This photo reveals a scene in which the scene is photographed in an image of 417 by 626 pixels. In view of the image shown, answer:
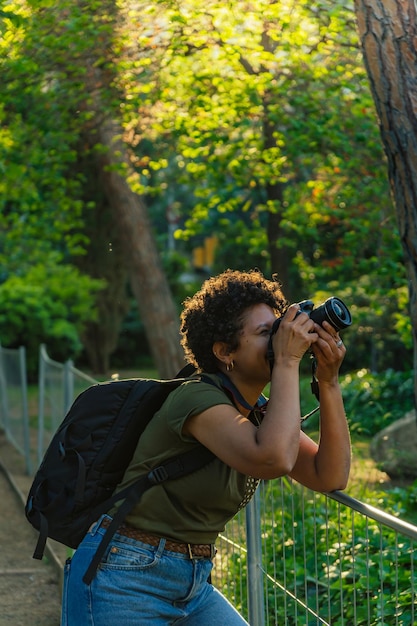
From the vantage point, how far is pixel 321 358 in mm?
2795

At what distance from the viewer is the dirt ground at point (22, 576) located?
614 centimetres

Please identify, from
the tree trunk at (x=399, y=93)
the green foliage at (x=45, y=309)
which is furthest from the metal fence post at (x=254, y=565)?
the green foliage at (x=45, y=309)

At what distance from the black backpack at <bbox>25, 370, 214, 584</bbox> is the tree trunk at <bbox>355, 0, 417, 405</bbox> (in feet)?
7.91

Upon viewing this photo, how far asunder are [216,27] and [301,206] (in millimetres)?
4080

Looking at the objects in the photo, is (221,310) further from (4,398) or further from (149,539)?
(4,398)

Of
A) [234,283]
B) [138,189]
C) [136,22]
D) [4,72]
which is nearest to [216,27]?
[136,22]

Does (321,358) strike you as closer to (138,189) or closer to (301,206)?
(138,189)

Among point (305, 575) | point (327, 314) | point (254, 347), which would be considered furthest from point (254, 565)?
point (327, 314)

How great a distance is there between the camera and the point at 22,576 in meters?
7.07

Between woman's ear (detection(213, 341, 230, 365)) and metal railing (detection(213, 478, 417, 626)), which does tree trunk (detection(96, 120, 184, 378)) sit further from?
woman's ear (detection(213, 341, 230, 365))

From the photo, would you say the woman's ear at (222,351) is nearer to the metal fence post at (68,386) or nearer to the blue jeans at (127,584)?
the blue jeans at (127,584)

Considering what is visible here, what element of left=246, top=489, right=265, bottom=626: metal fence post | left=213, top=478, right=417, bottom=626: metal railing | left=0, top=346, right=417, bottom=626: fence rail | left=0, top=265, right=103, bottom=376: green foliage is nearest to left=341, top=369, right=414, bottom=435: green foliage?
left=0, top=346, right=417, bottom=626: fence rail

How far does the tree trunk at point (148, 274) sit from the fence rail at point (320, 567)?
458cm

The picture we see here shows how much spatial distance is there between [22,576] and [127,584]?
468 cm
